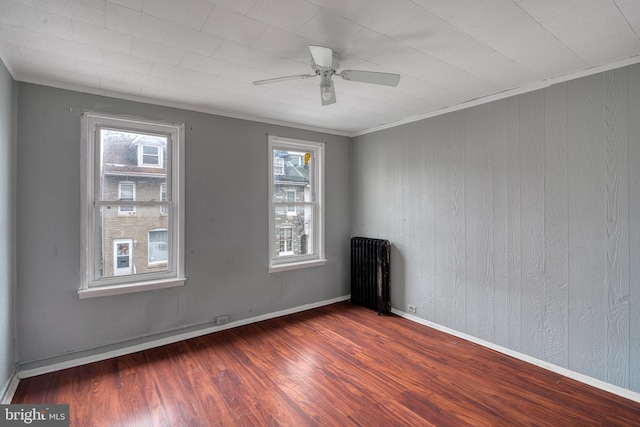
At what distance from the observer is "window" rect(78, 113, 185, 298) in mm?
2752

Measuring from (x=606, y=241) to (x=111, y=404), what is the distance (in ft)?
12.7

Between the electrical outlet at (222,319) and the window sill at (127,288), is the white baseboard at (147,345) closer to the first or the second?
the electrical outlet at (222,319)

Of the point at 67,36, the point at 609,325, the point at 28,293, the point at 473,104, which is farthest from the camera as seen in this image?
the point at 473,104

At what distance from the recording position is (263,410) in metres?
2.08

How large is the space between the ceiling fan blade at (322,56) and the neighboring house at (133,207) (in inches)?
79.9

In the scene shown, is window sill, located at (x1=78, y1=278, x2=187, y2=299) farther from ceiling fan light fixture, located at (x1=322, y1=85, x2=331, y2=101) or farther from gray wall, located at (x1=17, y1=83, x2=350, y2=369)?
ceiling fan light fixture, located at (x1=322, y1=85, x2=331, y2=101)

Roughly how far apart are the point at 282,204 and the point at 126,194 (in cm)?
174

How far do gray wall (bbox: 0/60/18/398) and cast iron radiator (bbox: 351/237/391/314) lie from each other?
355 centimetres

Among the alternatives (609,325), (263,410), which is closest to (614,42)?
(609,325)

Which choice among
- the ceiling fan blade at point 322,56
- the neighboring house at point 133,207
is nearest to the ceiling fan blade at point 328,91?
the ceiling fan blade at point 322,56

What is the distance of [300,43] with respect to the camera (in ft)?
6.47

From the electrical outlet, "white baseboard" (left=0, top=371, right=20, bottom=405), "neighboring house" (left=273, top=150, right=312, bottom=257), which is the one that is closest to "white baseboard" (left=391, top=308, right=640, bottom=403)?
"neighboring house" (left=273, top=150, right=312, bottom=257)

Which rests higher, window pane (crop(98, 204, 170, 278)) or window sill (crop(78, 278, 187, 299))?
window pane (crop(98, 204, 170, 278))

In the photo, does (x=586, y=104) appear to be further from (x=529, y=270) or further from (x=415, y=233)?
(x=415, y=233)
